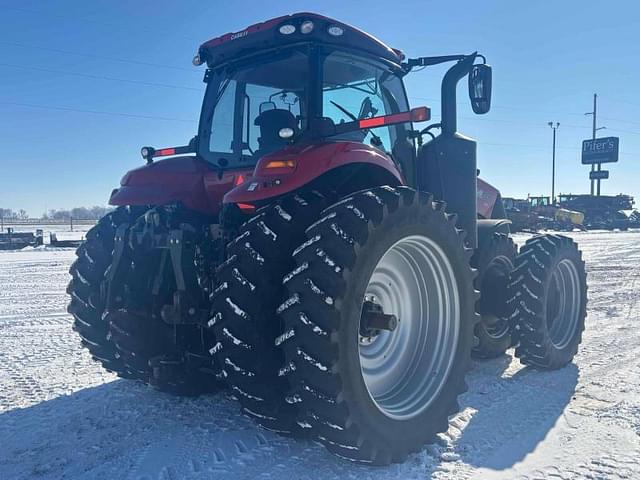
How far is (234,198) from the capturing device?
10.1ft

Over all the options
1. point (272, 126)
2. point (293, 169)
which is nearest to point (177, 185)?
point (272, 126)

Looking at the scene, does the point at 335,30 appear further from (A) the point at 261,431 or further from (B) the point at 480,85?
(A) the point at 261,431

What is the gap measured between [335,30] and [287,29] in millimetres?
339

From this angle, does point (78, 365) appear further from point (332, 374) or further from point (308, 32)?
point (308, 32)

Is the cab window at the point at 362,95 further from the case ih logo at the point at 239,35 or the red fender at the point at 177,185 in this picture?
the red fender at the point at 177,185

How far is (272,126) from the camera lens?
399 cm

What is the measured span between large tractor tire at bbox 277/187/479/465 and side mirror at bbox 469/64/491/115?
1223mm

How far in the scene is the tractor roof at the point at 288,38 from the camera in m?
3.58

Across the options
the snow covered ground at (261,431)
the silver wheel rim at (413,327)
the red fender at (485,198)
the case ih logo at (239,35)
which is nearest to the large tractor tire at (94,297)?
the snow covered ground at (261,431)

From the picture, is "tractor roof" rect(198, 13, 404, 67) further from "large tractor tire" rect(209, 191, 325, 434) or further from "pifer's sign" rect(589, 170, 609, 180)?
"pifer's sign" rect(589, 170, 609, 180)

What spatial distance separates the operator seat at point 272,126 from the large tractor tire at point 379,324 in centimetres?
107

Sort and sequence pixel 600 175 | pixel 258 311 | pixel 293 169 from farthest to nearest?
pixel 600 175, pixel 293 169, pixel 258 311

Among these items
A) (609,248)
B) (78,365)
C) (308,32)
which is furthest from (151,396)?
(609,248)

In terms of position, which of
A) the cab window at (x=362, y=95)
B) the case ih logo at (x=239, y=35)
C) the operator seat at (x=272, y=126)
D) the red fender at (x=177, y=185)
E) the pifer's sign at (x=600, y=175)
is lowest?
the red fender at (x=177, y=185)
